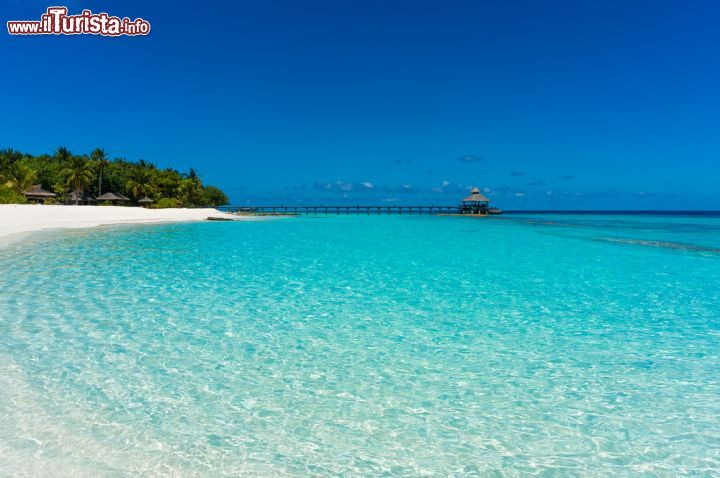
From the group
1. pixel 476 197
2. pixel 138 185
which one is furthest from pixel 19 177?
pixel 476 197

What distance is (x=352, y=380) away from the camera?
4.72 m

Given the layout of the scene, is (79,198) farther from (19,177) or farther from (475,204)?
(475,204)

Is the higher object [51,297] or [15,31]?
[15,31]

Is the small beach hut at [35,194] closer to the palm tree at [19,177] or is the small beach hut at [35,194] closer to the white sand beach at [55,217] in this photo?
the palm tree at [19,177]

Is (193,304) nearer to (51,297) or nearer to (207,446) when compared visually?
(51,297)

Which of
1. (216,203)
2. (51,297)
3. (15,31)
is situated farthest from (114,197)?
(51,297)

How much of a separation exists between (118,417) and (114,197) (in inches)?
2357

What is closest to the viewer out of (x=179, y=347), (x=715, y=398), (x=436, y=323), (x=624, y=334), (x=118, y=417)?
(x=118, y=417)

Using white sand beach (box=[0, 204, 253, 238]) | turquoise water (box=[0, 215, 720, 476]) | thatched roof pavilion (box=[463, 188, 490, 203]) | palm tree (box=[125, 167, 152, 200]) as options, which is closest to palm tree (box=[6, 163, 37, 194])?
white sand beach (box=[0, 204, 253, 238])

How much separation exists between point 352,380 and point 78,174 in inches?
2323

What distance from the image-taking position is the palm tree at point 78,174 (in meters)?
52.9

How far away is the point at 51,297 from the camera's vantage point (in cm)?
820

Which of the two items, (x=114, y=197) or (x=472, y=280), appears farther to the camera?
(x=114, y=197)

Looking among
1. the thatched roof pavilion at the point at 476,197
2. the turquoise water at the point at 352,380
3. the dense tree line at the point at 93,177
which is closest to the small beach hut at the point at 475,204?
the thatched roof pavilion at the point at 476,197
